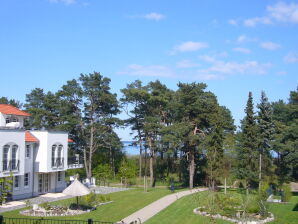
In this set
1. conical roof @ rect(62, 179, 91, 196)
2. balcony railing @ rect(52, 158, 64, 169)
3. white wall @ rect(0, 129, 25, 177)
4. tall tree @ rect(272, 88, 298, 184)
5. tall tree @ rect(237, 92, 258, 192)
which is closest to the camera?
conical roof @ rect(62, 179, 91, 196)

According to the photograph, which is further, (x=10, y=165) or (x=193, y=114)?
→ (x=193, y=114)

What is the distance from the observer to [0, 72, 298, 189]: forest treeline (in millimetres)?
34000

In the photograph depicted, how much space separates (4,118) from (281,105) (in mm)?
35035

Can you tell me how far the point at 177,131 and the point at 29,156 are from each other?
15.0m

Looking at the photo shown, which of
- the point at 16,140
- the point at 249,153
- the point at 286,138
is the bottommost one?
the point at 249,153

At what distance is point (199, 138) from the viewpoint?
1474 inches

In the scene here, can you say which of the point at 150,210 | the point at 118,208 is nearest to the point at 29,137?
the point at 118,208

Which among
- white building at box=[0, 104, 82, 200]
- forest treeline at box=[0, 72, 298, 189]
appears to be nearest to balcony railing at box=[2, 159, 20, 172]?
white building at box=[0, 104, 82, 200]

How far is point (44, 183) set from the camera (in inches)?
1240

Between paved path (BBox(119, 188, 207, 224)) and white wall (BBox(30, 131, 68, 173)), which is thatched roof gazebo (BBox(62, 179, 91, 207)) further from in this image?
white wall (BBox(30, 131, 68, 173))

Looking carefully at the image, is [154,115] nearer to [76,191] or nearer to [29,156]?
[29,156]

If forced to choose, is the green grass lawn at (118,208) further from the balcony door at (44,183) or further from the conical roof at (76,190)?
the balcony door at (44,183)

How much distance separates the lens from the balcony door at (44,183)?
30.9m

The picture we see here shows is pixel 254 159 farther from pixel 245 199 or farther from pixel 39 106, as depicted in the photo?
pixel 39 106
